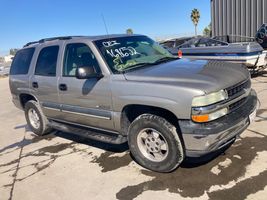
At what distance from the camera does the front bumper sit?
357 cm

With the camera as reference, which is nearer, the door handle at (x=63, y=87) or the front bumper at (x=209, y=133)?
the front bumper at (x=209, y=133)

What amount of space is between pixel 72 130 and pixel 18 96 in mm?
2064

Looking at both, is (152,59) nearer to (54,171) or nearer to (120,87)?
(120,87)

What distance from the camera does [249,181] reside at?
3.69 metres

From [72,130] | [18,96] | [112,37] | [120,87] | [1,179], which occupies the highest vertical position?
[112,37]

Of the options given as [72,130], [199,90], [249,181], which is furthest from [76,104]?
[249,181]

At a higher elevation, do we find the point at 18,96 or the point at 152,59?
the point at 152,59

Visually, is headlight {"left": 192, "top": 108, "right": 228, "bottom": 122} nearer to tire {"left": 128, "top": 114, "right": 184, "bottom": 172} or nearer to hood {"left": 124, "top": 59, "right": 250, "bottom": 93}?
hood {"left": 124, "top": 59, "right": 250, "bottom": 93}

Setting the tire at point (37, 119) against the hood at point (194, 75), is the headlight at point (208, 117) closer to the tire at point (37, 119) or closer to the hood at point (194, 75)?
the hood at point (194, 75)

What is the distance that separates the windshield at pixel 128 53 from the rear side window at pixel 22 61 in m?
2.18

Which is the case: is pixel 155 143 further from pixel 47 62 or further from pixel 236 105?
pixel 47 62

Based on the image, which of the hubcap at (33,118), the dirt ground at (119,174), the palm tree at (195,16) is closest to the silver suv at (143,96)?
the dirt ground at (119,174)

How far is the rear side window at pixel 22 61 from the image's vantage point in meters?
6.32

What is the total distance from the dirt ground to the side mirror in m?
1.36
